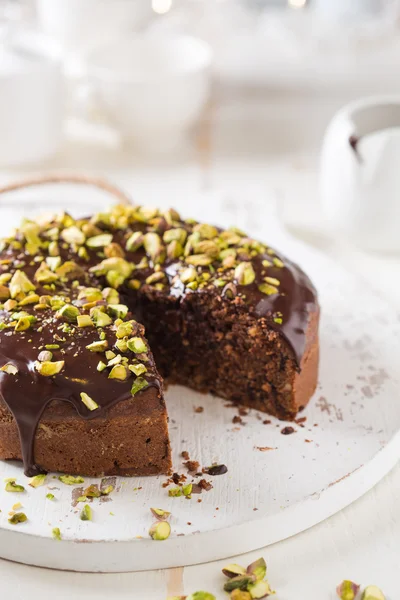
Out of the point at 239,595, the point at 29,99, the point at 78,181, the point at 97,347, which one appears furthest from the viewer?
the point at 29,99

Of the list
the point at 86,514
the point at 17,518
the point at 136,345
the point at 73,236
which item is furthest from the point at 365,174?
the point at 17,518

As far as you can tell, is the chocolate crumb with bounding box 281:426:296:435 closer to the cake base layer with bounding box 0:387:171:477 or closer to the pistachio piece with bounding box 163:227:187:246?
the cake base layer with bounding box 0:387:171:477

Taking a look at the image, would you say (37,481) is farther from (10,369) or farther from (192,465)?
(192,465)

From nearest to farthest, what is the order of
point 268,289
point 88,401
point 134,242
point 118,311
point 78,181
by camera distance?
point 88,401 < point 118,311 < point 268,289 < point 134,242 < point 78,181

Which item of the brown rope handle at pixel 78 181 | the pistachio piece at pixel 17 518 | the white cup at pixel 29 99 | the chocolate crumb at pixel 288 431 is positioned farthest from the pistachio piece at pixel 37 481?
the white cup at pixel 29 99

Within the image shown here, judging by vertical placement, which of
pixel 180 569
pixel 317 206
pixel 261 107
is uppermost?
pixel 261 107

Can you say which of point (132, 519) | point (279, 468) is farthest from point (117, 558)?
point (279, 468)

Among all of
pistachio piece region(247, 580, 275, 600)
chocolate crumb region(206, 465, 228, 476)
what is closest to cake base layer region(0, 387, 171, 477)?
chocolate crumb region(206, 465, 228, 476)

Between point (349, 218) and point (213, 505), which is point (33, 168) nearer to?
point (349, 218)
